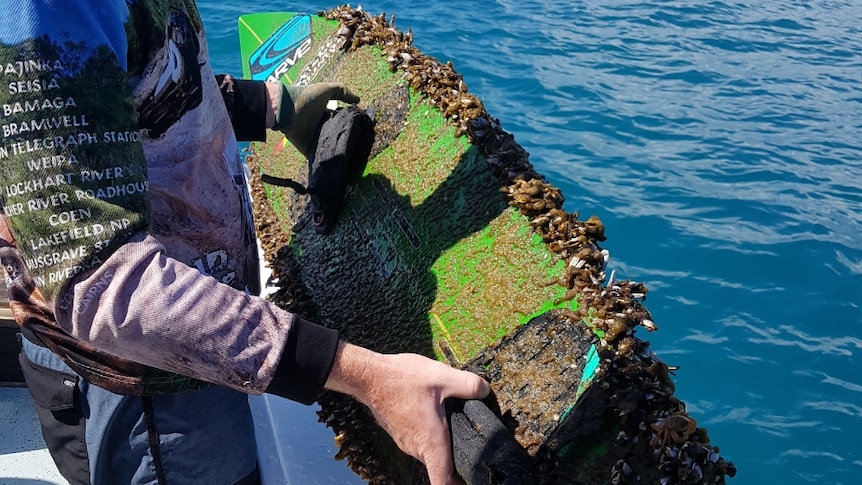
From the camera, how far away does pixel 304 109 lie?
2.85m

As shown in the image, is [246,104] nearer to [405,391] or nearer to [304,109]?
[304,109]

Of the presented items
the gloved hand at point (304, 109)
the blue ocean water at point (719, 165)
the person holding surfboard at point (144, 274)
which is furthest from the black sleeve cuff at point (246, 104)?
the blue ocean water at point (719, 165)

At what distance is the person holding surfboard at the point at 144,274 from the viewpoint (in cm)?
121

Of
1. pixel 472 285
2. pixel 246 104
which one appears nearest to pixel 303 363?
pixel 472 285

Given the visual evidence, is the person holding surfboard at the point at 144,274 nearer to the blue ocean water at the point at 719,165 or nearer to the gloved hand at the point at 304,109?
the gloved hand at the point at 304,109

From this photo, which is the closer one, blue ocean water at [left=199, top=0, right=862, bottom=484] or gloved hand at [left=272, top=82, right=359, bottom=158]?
gloved hand at [left=272, top=82, right=359, bottom=158]

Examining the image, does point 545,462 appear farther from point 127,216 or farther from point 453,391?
point 127,216

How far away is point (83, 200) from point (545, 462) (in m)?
1.16

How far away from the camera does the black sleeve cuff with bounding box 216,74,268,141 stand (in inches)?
102

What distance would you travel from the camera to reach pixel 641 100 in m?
7.84

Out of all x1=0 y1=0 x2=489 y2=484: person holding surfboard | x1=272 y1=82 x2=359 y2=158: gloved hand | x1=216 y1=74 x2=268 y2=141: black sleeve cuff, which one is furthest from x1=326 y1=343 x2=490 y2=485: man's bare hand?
x1=272 y1=82 x2=359 y2=158: gloved hand

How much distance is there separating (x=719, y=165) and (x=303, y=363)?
601 centimetres

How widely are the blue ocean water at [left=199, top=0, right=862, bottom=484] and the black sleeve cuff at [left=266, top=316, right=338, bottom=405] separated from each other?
11.4ft

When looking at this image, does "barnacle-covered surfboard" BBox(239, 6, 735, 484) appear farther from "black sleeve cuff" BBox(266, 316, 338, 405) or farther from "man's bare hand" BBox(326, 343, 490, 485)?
"black sleeve cuff" BBox(266, 316, 338, 405)
